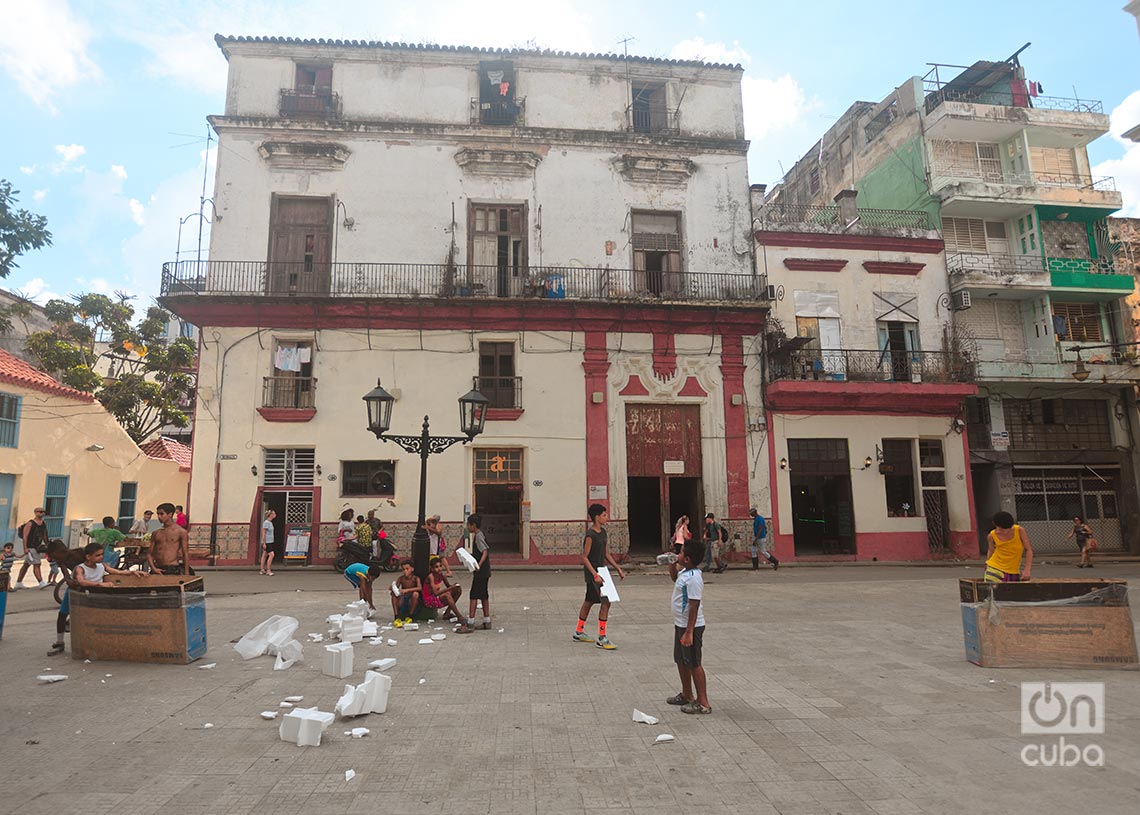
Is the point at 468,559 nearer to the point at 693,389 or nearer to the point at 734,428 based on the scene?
the point at 693,389

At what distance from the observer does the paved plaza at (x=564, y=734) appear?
12.9 ft

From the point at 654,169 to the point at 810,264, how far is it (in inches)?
231

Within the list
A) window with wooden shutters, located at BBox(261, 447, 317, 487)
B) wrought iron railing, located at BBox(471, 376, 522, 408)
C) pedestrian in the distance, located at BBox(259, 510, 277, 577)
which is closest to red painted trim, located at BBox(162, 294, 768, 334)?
wrought iron railing, located at BBox(471, 376, 522, 408)

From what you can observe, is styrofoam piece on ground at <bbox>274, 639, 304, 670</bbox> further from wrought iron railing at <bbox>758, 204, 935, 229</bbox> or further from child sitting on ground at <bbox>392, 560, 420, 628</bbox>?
wrought iron railing at <bbox>758, 204, 935, 229</bbox>

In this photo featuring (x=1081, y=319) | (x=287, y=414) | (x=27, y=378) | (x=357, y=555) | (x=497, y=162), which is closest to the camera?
(x=357, y=555)

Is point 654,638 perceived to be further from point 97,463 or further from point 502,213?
point 97,463

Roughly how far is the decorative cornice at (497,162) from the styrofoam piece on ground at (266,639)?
52.3ft

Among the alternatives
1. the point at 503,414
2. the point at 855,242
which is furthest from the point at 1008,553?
the point at 855,242

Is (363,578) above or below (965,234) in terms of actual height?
below

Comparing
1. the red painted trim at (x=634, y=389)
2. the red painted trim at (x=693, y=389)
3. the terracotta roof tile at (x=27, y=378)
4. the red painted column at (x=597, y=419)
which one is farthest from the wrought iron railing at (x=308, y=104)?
the red painted trim at (x=693, y=389)

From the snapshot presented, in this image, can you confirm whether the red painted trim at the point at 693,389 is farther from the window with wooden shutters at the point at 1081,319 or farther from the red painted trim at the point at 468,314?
the window with wooden shutters at the point at 1081,319

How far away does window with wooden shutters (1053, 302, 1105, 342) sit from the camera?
72.7 ft

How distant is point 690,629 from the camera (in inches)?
217

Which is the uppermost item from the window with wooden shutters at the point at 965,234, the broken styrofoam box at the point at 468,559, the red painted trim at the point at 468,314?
the window with wooden shutters at the point at 965,234
